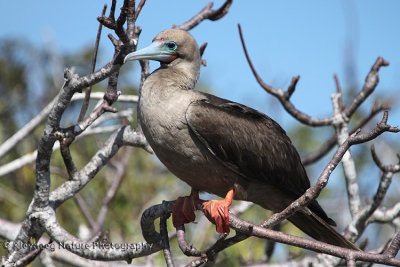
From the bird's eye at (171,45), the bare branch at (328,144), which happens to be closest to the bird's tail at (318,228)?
the bare branch at (328,144)

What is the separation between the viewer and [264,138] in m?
4.52

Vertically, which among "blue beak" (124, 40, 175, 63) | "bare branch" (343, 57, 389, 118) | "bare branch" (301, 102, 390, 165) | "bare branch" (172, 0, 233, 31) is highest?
"bare branch" (172, 0, 233, 31)

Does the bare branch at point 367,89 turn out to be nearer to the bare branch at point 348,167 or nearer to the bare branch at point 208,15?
the bare branch at point 348,167

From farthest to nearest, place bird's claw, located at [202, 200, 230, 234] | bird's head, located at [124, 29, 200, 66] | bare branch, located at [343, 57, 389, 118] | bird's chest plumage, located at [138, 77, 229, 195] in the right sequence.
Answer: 1. bare branch, located at [343, 57, 389, 118]
2. bird's head, located at [124, 29, 200, 66]
3. bird's chest plumage, located at [138, 77, 229, 195]
4. bird's claw, located at [202, 200, 230, 234]

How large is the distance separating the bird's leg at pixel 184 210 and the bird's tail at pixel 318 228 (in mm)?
922

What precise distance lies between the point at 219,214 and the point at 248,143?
741 mm

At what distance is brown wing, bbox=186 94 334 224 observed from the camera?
161 inches

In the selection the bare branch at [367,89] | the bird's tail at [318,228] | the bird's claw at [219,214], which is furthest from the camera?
the bare branch at [367,89]

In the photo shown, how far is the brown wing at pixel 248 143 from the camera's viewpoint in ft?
13.4

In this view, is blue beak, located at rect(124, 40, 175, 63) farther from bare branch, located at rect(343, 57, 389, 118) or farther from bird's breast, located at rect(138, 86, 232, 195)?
bare branch, located at rect(343, 57, 389, 118)

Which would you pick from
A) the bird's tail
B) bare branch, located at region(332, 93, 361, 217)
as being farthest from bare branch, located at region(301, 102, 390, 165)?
the bird's tail

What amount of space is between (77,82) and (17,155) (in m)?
4.06

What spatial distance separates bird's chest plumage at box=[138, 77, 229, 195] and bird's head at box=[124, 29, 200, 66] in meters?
0.59

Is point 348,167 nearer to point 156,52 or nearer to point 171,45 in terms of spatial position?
point 171,45
